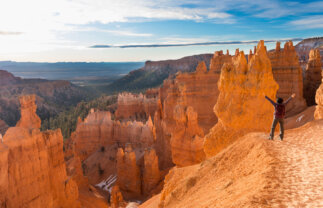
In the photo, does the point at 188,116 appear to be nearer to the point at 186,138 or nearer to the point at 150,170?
the point at 186,138

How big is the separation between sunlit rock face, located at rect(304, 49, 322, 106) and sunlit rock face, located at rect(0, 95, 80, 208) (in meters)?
A: 20.0

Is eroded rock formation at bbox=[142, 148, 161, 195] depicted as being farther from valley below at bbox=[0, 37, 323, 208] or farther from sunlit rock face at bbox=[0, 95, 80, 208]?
sunlit rock face at bbox=[0, 95, 80, 208]

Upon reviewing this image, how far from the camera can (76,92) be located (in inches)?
3898

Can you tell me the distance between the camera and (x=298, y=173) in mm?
5352

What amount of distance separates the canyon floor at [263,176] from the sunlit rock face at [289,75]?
1273 cm

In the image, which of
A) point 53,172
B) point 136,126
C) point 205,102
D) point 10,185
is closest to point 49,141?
point 53,172

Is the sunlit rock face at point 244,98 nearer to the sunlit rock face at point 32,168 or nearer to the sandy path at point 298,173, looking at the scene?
the sandy path at point 298,173

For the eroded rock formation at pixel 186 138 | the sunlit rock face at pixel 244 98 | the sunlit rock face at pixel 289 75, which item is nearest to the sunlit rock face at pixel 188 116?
the eroded rock formation at pixel 186 138

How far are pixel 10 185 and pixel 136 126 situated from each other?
59.3 ft

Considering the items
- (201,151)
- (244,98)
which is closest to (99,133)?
(201,151)

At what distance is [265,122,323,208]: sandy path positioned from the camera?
4.40 m

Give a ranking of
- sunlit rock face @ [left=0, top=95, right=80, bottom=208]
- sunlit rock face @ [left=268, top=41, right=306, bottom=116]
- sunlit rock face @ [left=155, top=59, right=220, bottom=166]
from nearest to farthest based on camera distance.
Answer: sunlit rock face @ [left=0, top=95, right=80, bottom=208] → sunlit rock face @ [left=155, top=59, right=220, bottom=166] → sunlit rock face @ [left=268, top=41, right=306, bottom=116]

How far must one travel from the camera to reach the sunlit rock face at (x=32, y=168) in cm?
1062

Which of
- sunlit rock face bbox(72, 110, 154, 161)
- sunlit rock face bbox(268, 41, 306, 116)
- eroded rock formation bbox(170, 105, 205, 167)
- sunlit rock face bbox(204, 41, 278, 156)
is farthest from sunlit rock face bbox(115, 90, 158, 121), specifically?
sunlit rock face bbox(204, 41, 278, 156)
